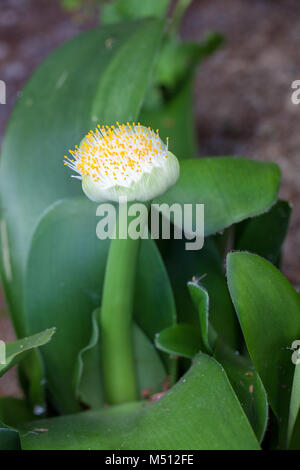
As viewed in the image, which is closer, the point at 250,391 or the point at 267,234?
the point at 250,391

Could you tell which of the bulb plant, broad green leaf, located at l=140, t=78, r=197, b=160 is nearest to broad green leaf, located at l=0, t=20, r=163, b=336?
the bulb plant

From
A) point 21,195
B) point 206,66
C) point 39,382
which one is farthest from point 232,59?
point 39,382

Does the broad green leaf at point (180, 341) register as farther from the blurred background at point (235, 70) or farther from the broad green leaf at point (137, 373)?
the blurred background at point (235, 70)

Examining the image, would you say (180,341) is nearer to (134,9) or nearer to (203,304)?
(203,304)

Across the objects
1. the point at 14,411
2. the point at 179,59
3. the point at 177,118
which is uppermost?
the point at 179,59

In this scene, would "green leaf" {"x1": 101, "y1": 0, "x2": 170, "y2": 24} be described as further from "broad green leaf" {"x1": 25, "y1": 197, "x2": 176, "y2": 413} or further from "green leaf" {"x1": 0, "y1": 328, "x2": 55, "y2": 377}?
"green leaf" {"x1": 0, "y1": 328, "x2": 55, "y2": 377}

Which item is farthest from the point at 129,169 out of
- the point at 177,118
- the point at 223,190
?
the point at 177,118

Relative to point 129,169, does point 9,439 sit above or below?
below
